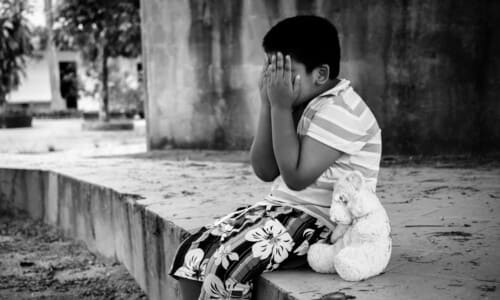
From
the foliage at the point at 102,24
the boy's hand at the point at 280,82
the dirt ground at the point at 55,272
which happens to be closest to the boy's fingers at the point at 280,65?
the boy's hand at the point at 280,82

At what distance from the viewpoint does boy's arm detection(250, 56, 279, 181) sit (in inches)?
84.7

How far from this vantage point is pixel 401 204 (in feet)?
11.3

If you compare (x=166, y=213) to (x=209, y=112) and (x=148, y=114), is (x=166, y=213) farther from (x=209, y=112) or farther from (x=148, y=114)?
(x=148, y=114)

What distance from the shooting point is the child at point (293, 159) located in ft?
6.59

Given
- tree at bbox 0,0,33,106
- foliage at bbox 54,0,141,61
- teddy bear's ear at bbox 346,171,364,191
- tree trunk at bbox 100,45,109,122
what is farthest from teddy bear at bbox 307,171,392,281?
tree at bbox 0,0,33,106

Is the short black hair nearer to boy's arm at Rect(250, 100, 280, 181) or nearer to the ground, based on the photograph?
boy's arm at Rect(250, 100, 280, 181)

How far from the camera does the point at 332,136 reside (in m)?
2.01

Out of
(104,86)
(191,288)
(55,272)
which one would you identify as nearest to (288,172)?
(191,288)

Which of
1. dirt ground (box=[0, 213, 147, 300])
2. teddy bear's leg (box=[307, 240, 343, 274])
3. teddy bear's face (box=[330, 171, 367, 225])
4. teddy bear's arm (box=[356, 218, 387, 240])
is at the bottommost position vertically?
dirt ground (box=[0, 213, 147, 300])

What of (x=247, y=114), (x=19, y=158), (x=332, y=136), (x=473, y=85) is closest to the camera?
(x=332, y=136)

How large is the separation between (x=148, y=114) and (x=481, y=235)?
5.59 m

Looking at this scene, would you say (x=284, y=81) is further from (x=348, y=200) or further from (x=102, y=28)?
(x=102, y=28)

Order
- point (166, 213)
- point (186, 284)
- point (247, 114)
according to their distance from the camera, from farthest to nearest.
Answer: point (247, 114) < point (166, 213) < point (186, 284)

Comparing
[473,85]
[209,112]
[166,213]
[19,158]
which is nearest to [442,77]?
[473,85]
